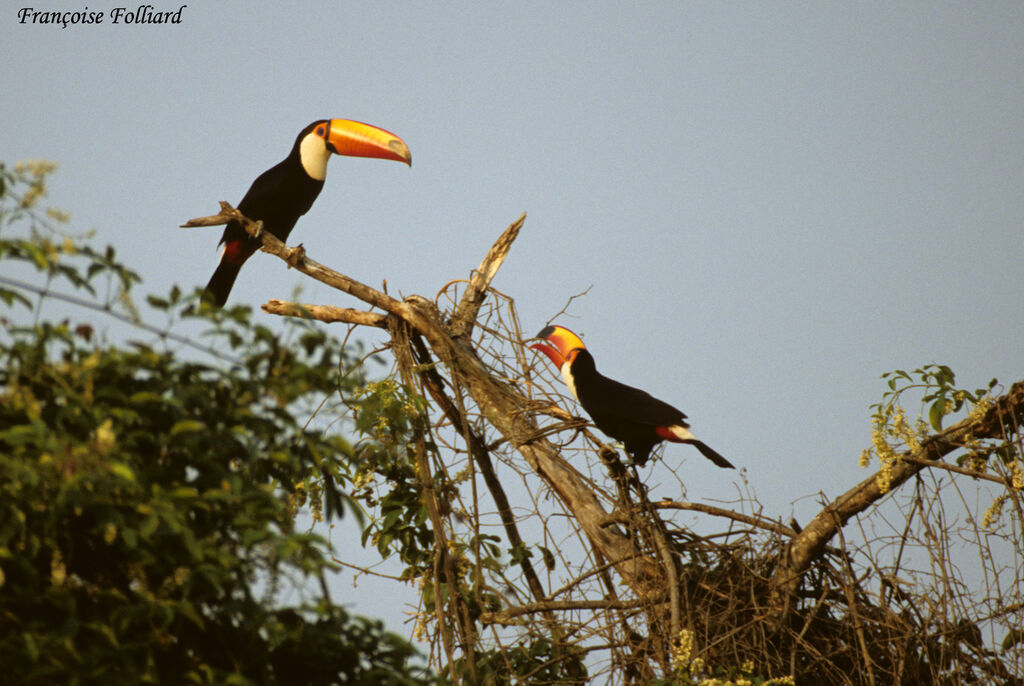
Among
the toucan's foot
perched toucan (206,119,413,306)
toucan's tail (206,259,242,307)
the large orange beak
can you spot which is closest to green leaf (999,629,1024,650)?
the large orange beak

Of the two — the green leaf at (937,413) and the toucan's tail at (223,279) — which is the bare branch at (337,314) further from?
the green leaf at (937,413)

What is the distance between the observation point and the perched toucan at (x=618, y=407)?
14.2 ft

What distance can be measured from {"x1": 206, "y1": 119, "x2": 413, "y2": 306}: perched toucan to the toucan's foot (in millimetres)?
684

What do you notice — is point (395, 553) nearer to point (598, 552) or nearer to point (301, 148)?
point (598, 552)

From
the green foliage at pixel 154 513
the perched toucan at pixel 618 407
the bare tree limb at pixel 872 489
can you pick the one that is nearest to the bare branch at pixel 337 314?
the perched toucan at pixel 618 407

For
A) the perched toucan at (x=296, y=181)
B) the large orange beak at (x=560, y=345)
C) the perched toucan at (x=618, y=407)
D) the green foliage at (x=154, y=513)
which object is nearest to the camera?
the green foliage at (x=154, y=513)

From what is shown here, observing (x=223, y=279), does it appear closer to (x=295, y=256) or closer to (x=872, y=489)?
(x=295, y=256)

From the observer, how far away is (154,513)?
1.70 m

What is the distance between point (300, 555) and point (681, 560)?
2473 millimetres

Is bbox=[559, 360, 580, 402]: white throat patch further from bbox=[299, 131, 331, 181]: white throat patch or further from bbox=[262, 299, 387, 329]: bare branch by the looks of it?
bbox=[299, 131, 331, 181]: white throat patch

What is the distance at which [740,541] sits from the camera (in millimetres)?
3889

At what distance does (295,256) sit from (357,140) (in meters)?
1.59

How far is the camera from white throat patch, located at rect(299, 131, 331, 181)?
19.3ft

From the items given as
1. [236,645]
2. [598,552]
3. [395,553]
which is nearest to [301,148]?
[395,553]
